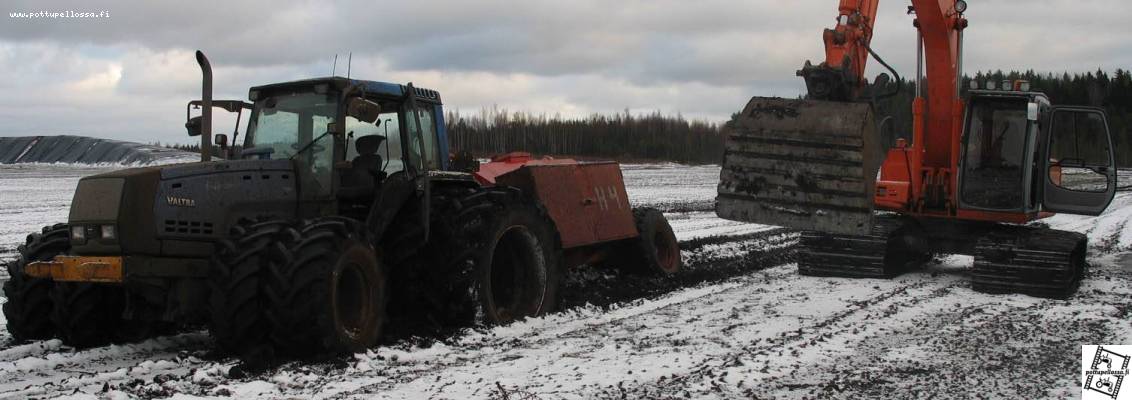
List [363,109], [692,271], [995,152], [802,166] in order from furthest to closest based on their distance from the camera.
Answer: [692,271] < [995,152] < [802,166] < [363,109]

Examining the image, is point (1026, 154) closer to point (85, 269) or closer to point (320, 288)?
point (320, 288)

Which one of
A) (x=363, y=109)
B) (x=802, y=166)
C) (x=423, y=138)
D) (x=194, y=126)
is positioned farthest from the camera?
(x=802, y=166)

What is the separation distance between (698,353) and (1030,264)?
201 inches

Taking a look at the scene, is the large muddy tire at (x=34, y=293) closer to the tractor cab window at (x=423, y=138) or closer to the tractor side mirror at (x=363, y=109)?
the tractor side mirror at (x=363, y=109)

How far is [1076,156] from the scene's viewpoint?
10.9 metres

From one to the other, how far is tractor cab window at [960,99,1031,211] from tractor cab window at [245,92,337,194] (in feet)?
23.8

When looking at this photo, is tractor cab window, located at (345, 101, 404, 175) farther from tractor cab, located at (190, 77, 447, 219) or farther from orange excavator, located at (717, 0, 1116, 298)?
orange excavator, located at (717, 0, 1116, 298)

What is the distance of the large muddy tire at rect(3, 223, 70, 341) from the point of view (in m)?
6.99

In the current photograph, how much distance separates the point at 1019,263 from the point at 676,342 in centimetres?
493

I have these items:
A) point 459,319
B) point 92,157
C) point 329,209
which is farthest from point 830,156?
point 92,157

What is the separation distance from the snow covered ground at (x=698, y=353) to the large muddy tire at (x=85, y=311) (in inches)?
5.0

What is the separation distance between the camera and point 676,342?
24.1 ft

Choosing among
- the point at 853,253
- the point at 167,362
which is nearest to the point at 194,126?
the point at 167,362

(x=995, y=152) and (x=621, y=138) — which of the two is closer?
(x=995, y=152)
